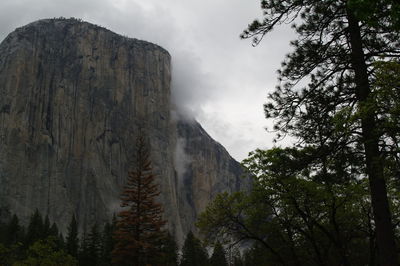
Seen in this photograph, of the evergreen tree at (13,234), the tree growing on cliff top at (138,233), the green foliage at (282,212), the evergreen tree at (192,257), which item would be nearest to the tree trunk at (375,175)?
the green foliage at (282,212)

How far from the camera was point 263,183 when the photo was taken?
17062 mm

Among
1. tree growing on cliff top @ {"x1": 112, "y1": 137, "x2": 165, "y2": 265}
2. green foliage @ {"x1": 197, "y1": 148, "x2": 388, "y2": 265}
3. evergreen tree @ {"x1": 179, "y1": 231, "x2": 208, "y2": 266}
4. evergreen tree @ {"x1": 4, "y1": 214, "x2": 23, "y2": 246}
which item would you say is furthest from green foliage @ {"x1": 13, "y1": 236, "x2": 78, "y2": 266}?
evergreen tree @ {"x1": 4, "y1": 214, "x2": 23, "y2": 246}

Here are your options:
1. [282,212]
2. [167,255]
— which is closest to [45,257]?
[282,212]

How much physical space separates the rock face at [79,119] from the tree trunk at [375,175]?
85206 mm

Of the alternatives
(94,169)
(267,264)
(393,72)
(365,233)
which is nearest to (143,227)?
(267,264)

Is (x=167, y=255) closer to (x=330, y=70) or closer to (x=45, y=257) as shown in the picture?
(x=45, y=257)

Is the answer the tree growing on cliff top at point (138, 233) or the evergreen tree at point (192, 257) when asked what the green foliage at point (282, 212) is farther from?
the evergreen tree at point (192, 257)

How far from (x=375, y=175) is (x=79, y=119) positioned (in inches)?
4017

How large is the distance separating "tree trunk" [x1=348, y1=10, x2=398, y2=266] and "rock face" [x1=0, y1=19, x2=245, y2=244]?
3355 inches

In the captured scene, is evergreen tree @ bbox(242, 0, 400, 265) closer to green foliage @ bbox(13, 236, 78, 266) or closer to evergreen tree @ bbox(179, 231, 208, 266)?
green foliage @ bbox(13, 236, 78, 266)

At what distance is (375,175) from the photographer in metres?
9.78

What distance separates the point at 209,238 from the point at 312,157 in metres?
8.29

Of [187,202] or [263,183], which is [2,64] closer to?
[187,202]

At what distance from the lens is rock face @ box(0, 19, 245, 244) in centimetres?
9262
